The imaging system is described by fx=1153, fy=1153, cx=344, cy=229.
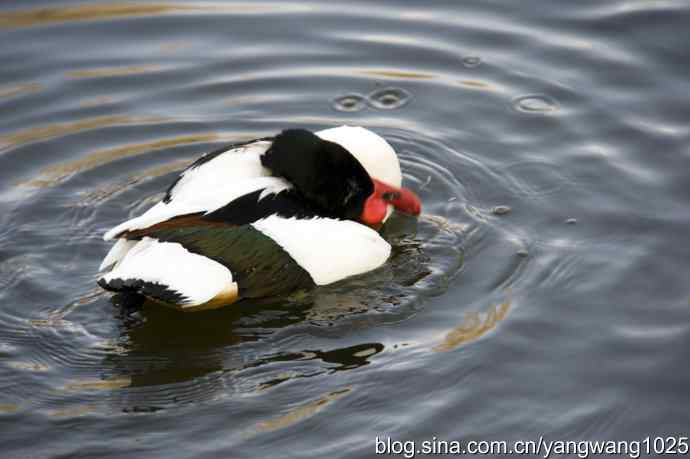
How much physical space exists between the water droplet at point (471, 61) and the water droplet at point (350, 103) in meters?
1.03

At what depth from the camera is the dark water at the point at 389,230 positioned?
6.43m

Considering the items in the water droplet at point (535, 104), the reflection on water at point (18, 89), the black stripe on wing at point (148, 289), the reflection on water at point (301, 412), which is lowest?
the reflection on water at point (301, 412)

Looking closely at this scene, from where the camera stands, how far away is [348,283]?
7672 mm

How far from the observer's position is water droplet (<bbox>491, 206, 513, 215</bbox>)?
27.1 ft

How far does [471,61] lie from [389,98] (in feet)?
2.96

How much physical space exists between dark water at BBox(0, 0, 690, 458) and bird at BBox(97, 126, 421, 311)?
0.78 feet

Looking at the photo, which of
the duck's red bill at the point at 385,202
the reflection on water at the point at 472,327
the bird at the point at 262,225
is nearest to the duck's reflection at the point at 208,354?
the bird at the point at 262,225

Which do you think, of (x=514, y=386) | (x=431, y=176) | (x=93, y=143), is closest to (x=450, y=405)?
(x=514, y=386)

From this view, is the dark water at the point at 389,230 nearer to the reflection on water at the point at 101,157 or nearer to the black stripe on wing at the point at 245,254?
the reflection on water at the point at 101,157

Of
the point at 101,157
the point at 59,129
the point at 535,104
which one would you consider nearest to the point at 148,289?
the point at 101,157

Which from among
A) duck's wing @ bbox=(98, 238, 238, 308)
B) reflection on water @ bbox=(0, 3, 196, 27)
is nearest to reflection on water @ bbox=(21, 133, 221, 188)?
duck's wing @ bbox=(98, 238, 238, 308)

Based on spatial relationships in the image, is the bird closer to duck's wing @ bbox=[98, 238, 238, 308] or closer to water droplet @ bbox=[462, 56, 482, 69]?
duck's wing @ bbox=[98, 238, 238, 308]

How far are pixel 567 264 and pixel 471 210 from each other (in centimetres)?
97

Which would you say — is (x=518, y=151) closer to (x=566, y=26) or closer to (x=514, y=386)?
(x=566, y=26)
